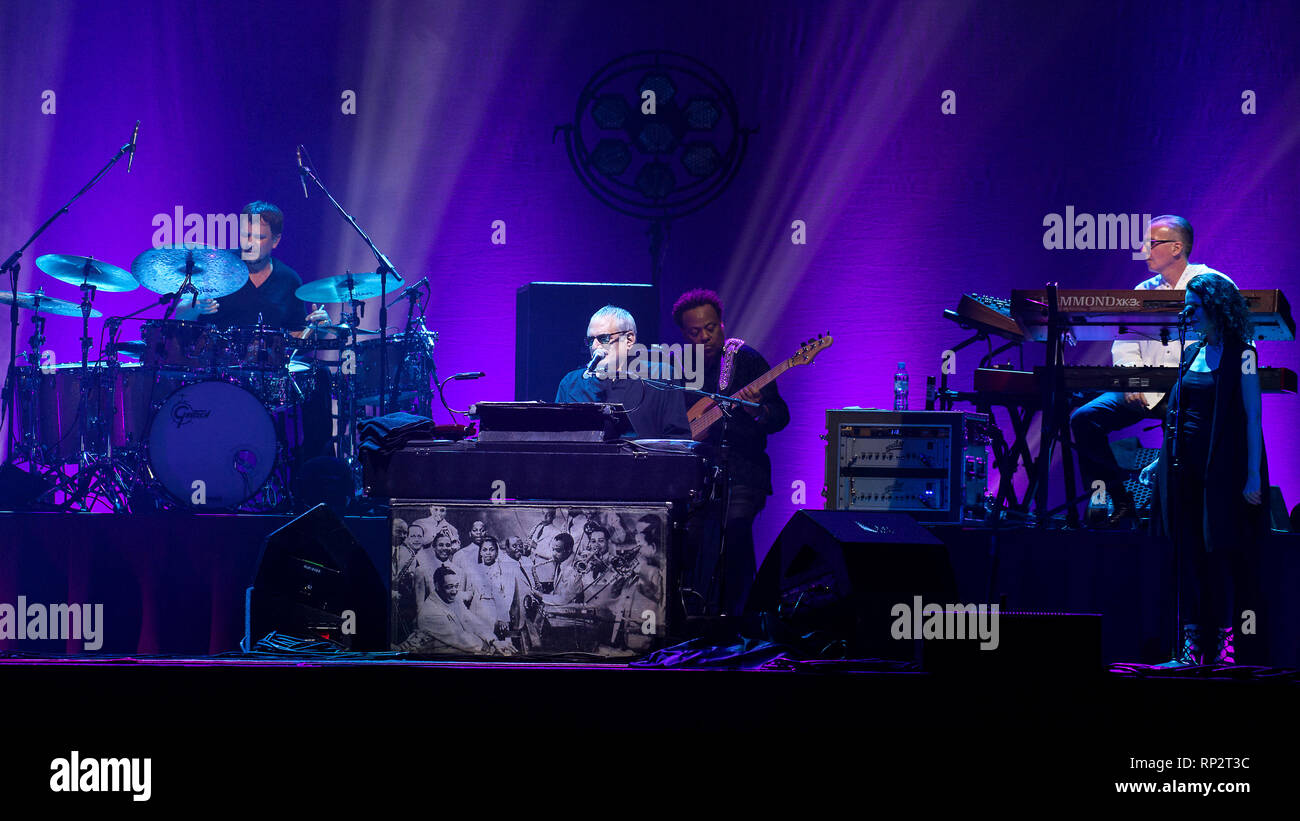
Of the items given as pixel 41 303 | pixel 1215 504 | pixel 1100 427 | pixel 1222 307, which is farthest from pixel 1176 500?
pixel 41 303

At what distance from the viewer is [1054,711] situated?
258 centimetres

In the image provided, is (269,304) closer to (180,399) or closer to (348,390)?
(348,390)

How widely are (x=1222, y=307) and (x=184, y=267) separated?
520 centimetres

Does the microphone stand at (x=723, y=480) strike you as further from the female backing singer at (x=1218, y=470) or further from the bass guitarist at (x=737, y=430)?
the female backing singer at (x=1218, y=470)

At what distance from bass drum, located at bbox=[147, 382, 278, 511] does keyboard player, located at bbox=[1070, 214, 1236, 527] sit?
4273 mm

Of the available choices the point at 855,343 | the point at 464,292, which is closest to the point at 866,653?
the point at 855,343

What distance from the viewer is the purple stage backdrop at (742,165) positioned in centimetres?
760

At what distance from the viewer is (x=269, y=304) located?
287 inches

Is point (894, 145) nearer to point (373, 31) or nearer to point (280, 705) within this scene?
point (373, 31)

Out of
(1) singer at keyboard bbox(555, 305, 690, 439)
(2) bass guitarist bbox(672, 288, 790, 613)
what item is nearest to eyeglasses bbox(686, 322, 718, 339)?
(2) bass guitarist bbox(672, 288, 790, 613)

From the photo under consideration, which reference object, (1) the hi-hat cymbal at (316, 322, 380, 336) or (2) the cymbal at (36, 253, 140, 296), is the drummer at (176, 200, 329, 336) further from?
(2) the cymbal at (36, 253, 140, 296)

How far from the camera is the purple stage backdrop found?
299 inches

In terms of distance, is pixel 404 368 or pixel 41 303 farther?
pixel 404 368

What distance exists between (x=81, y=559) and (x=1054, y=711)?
4274 mm
